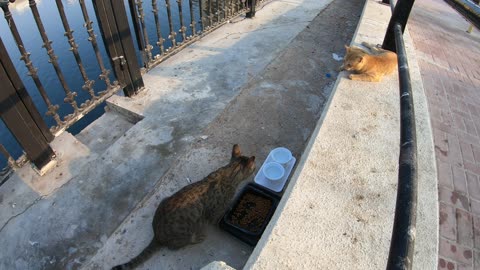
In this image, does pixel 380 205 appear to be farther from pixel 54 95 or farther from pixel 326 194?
pixel 54 95

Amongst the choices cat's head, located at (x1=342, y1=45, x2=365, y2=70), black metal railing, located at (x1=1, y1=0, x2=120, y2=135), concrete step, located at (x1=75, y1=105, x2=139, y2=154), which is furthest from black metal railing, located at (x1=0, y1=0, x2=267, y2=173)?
cat's head, located at (x1=342, y1=45, x2=365, y2=70)

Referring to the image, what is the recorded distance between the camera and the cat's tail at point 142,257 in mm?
1893

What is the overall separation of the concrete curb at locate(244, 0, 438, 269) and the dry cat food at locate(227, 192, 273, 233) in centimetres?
40

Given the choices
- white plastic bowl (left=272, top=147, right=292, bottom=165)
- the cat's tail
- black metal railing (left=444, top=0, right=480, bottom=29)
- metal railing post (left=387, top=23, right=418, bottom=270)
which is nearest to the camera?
metal railing post (left=387, top=23, right=418, bottom=270)

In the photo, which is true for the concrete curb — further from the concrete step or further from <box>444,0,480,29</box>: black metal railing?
the concrete step

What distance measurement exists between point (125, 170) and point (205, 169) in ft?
2.39

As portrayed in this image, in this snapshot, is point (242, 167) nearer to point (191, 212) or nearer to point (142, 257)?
point (191, 212)

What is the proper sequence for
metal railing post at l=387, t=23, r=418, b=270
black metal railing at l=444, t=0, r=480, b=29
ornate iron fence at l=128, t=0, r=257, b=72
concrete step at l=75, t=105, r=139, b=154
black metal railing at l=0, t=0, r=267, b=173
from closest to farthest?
metal railing post at l=387, t=23, r=418, b=270 < black metal railing at l=444, t=0, r=480, b=29 < black metal railing at l=0, t=0, r=267, b=173 < concrete step at l=75, t=105, r=139, b=154 < ornate iron fence at l=128, t=0, r=257, b=72

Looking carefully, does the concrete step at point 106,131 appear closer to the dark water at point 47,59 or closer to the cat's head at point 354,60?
the dark water at point 47,59

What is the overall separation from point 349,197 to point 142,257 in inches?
58.7

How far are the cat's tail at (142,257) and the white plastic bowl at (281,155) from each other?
4.09ft

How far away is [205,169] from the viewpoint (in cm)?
265

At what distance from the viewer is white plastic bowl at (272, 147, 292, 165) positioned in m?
2.62

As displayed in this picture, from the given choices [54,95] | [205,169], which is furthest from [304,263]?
[54,95]
